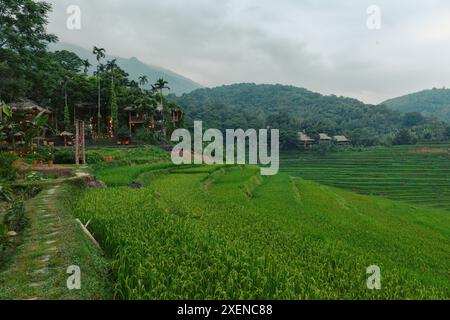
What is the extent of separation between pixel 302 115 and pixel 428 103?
265ft

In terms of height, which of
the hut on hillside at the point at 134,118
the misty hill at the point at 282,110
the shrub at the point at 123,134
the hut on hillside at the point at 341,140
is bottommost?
the hut on hillside at the point at 341,140

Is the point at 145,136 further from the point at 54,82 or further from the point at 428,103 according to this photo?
the point at 428,103

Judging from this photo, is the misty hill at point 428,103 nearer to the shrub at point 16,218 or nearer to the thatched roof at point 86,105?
the thatched roof at point 86,105

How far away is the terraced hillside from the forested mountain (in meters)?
10.5

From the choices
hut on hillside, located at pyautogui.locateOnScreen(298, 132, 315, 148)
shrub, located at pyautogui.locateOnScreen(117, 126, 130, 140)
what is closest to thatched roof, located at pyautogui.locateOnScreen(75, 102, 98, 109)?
shrub, located at pyautogui.locateOnScreen(117, 126, 130, 140)

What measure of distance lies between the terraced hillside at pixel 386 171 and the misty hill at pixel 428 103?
97.1m

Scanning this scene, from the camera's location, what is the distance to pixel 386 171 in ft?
141

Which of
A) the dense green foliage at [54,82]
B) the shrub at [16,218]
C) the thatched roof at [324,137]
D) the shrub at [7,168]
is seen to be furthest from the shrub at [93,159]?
the thatched roof at [324,137]

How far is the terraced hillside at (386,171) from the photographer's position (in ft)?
108

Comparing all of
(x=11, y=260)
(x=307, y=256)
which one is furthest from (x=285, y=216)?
(x=11, y=260)

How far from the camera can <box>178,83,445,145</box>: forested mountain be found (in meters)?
68.4

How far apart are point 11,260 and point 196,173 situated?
60.8 ft

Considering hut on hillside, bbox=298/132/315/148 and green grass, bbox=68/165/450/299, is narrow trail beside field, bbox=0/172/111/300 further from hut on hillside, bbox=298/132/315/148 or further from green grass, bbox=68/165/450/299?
hut on hillside, bbox=298/132/315/148

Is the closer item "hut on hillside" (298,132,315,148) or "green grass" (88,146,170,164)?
"green grass" (88,146,170,164)
